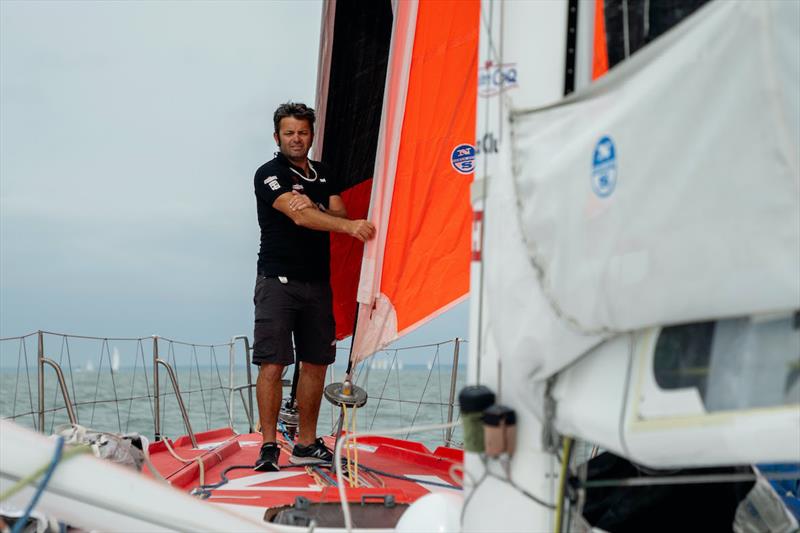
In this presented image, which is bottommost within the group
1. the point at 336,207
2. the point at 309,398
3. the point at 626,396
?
the point at 309,398

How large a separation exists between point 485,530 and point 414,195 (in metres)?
1.97

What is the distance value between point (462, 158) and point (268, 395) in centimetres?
134

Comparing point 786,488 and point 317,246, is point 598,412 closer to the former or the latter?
point 786,488

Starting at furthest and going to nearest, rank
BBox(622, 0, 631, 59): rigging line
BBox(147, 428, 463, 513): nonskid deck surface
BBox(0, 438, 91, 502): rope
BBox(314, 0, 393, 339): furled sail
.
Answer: BBox(314, 0, 393, 339): furled sail, BBox(147, 428, 463, 513): nonskid deck surface, BBox(622, 0, 631, 59): rigging line, BBox(0, 438, 91, 502): rope

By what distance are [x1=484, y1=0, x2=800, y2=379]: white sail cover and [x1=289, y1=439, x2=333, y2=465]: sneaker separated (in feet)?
6.16

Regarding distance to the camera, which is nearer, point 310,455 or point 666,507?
point 666,507

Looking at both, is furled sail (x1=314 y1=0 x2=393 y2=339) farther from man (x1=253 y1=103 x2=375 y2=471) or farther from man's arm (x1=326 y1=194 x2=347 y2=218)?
man (x1=253 y1=103 x2=375 y2=471)

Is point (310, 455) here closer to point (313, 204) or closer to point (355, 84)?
point (313, 204)

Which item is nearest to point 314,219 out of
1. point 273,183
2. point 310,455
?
point 273,183

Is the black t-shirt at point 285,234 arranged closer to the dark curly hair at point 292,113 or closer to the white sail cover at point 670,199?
the dark curly hair at point 292,113

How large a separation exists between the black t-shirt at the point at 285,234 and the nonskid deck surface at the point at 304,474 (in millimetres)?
852

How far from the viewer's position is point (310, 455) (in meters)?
3.20

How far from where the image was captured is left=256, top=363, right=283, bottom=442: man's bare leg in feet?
10.3

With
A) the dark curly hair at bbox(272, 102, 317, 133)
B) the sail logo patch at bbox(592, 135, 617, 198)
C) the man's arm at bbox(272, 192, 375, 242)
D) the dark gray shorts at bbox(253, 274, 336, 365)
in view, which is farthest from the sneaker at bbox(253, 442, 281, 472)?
the sail logo patch at bbox(592, 135, 617, 198)
